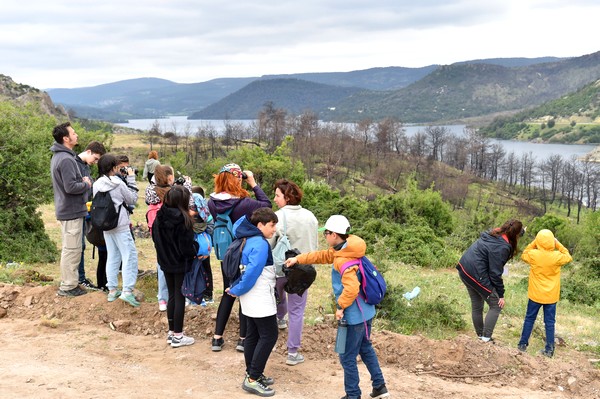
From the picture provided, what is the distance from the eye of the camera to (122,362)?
5438 millimetres

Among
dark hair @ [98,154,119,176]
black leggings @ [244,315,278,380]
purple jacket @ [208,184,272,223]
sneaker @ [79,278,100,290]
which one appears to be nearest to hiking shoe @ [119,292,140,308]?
sneaker @ [79,278,100,290]

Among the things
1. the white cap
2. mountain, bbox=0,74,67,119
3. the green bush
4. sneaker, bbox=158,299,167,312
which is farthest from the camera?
mountain, bbox=0,74,67,119

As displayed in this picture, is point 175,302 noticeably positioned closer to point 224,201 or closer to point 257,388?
point 224,201

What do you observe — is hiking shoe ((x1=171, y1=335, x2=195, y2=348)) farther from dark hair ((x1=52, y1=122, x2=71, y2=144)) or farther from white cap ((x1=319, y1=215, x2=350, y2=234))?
dark hair ((x1=52, y1=122, x2=71, y2=144))

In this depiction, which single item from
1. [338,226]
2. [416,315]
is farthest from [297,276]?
[416,315]

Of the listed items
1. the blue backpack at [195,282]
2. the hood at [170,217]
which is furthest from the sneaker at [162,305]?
the hood at [170,217]

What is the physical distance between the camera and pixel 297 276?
15.7 ft

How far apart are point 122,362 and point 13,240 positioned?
6887mm

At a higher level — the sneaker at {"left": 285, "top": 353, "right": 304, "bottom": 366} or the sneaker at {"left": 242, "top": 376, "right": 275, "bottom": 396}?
the sneaker at {"left": 242, "top": 376, "right": 275, "bottom": 396}

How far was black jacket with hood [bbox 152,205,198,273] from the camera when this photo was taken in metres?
5.20

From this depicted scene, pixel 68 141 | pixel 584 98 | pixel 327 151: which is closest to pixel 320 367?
pixel 68 141

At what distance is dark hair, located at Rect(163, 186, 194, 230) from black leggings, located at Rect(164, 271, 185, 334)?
64 centimetres

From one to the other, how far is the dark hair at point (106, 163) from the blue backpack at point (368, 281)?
134 inches

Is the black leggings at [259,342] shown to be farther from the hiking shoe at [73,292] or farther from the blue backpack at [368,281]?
the hiking shoe at [73,292]
